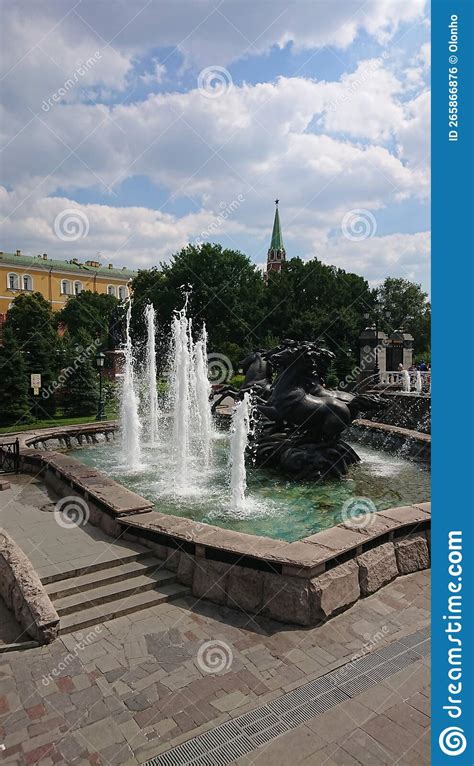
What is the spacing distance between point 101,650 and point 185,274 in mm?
36659

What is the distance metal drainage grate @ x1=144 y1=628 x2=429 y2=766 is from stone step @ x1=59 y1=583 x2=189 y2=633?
1.93 m

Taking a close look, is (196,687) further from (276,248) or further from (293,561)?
(276,248)

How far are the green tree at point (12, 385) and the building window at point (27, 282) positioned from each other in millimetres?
53777

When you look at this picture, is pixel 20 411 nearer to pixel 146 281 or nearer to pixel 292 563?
pixel 292 563

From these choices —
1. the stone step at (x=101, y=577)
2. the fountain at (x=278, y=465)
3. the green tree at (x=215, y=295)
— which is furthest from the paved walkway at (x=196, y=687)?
the green tree at (x=215, y=295)

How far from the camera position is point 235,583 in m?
5.73

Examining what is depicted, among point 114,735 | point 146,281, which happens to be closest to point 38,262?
point 146,281

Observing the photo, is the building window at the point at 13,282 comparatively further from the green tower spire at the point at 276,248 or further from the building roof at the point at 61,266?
the green tower spire at the point at 276,248

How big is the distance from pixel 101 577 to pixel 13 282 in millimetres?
70851

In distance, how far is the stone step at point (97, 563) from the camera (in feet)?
19.3

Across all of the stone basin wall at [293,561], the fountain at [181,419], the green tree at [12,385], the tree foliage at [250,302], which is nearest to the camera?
the stone basin wall at [293,561]

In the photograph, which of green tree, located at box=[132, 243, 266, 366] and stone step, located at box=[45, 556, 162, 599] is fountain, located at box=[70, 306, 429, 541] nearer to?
stone step, located at box=[45, 556, 162, 599]

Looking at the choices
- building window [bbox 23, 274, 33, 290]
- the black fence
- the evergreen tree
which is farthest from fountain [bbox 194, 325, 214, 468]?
building window [bbox 23, 274, 33, 290]

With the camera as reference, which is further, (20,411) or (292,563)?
(20,411)
